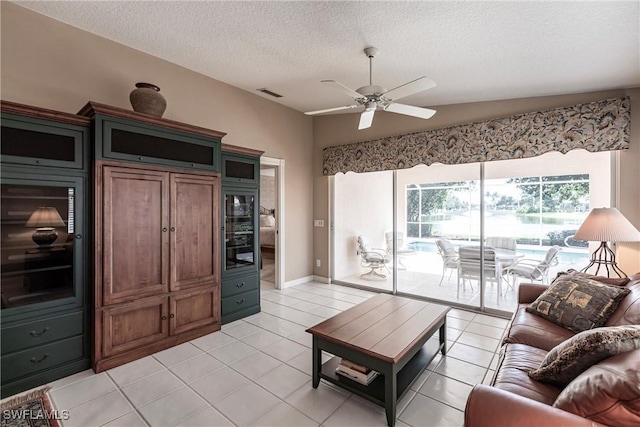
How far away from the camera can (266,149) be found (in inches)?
192

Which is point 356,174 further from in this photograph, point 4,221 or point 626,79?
point 4,221

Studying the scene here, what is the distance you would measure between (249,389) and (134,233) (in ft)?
5.69

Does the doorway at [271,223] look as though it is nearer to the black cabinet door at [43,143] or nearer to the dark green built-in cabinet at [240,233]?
the dark green built-in cabinet at [240,233]

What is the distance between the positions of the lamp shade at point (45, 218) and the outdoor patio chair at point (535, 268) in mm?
5118

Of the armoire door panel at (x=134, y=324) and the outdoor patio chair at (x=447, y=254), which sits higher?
the outdoor patio chair at (x=447, y=254)

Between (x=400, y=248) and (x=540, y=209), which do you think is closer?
(x=540, y=209)

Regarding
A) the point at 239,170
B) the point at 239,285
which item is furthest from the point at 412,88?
the point at 239,285

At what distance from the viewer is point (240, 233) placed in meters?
3.90

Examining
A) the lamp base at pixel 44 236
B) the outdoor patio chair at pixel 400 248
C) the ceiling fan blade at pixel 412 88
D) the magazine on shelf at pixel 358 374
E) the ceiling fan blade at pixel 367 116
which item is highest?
the ceiling fan blade at pixel 412 88

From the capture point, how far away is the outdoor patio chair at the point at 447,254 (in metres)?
4.46

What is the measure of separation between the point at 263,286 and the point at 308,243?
3.80 ft

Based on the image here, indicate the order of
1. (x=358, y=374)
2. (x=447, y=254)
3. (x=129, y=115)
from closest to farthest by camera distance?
(x=358, y=374) → (x=129, y=115) → (x=447, y=254)

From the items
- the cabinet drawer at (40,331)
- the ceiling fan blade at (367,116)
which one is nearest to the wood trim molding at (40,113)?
the cabinet drawer at (40,331)

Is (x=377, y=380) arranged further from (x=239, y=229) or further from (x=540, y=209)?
(x=540, y=209)
